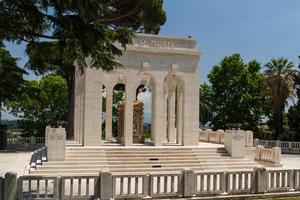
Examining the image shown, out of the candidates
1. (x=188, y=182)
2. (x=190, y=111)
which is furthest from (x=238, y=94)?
(x=188, y=182)

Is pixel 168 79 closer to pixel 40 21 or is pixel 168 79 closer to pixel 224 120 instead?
pixel 40 21

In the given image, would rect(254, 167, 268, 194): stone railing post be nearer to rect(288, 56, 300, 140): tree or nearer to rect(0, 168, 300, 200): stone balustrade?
rect(0, 168, 300, 200): stone balustrade

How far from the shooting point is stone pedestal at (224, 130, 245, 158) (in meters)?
24.1

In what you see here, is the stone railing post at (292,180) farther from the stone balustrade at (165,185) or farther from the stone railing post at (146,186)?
the stone railing post at (146,186)

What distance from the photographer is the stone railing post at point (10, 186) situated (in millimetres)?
11805

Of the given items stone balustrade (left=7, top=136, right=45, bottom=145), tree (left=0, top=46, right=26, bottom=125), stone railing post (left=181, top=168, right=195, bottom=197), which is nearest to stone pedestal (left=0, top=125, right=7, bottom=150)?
stone balustrade (left=7, top=136, right=45, bottom=145)

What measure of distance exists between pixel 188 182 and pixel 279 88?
115 feet

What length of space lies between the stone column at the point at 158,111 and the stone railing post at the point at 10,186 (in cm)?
1347

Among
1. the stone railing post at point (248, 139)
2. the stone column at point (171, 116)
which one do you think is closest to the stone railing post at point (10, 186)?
the stone railing post at point (248, 139)

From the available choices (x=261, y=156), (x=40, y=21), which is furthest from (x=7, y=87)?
(x=40, y=21)

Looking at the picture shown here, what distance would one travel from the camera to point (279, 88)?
4612 cm

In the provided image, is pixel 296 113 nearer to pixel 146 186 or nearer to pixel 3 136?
pixel 3 136

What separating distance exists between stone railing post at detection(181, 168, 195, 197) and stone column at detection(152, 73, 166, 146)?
1114 centimetres

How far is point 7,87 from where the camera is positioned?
35.3 m
